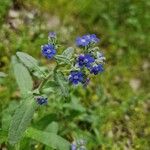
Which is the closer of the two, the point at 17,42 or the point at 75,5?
the point at 17,42

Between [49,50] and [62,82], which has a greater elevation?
[49,50]

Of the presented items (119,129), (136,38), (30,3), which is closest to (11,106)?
(119,129)

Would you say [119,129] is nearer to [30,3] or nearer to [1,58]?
[1,58]

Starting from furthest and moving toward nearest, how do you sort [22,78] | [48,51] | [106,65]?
[106,65] < [22,78] < [48,51]

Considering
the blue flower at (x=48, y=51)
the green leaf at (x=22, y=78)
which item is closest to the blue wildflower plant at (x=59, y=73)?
the blue flower at (x=48, y=51)

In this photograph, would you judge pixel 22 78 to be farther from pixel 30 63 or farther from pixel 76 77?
pixel 76 77

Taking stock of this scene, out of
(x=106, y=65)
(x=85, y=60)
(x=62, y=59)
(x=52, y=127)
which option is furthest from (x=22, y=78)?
(x=106, y=65)
